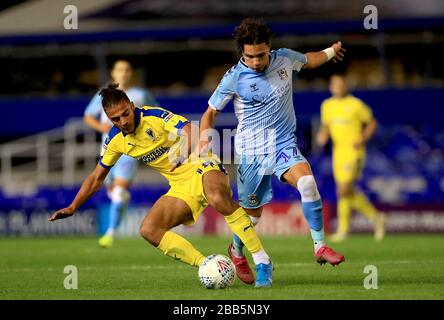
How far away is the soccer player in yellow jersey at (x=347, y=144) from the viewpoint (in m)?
16.5

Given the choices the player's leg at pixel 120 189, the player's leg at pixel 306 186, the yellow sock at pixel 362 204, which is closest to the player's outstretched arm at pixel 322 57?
the player's leg at pixel 306 186

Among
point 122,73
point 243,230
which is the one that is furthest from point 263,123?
point 122,73

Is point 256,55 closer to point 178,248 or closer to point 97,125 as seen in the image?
point 178,248

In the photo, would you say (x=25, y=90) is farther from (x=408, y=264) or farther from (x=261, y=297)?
(x=261, y=297)

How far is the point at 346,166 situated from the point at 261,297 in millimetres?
8927

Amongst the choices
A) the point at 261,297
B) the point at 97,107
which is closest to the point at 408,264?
the point at 261,297

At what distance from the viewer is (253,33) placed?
8.90 metres

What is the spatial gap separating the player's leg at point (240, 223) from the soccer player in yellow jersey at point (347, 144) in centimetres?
758

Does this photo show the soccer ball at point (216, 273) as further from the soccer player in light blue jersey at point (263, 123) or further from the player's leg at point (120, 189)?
A: the player's leg at point (120, 189)

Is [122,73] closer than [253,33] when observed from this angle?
No

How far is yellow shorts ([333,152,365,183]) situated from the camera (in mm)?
16609

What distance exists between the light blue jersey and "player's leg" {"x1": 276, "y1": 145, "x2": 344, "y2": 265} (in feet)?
0.59

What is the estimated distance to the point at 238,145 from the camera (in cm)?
973

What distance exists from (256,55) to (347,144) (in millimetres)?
8153
